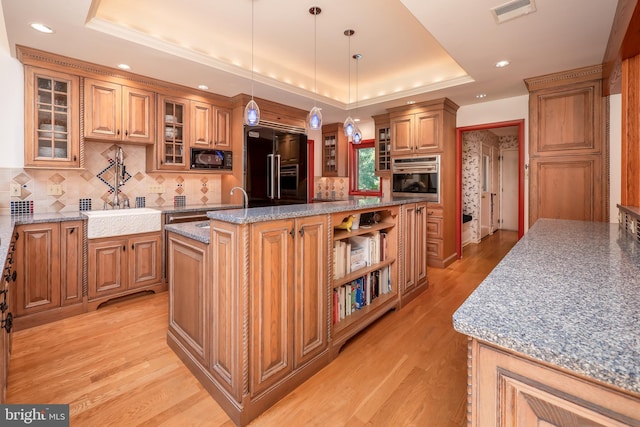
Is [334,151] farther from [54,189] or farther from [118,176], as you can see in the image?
[54,189]

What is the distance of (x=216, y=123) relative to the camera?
13.4ft

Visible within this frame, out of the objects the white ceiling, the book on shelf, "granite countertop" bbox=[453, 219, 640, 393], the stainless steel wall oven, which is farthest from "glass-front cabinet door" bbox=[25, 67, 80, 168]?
the stainless steel wall oven

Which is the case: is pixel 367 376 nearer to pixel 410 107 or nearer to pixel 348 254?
pixel 348 254

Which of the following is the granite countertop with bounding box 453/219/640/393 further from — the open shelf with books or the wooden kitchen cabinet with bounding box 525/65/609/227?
the wooden kitchen cabinet with bounding box 525/65/609/227

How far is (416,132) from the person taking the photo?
4.66 meters

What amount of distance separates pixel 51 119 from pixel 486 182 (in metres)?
7.65

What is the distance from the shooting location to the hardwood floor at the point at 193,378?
1622 mm

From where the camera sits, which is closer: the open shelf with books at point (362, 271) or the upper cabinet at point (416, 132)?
the open shelf with books at point (362, 271)

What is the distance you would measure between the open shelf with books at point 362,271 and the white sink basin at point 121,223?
2027 mm

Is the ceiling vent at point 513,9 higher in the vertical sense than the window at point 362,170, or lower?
higher

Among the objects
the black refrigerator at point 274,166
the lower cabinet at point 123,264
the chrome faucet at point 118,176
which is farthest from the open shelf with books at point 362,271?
the chrome faucet at point 118,176

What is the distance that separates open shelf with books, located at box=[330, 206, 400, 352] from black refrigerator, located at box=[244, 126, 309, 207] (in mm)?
1971

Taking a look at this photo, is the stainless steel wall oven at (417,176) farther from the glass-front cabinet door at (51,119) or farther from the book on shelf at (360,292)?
the glass-front cabinet door at (51,119)
